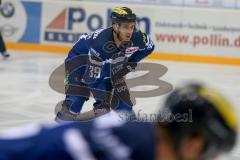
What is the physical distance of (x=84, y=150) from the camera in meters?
1.51

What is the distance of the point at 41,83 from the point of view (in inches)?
364

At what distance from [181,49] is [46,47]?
2.75 m

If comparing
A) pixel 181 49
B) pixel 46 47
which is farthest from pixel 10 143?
pixel 46 47

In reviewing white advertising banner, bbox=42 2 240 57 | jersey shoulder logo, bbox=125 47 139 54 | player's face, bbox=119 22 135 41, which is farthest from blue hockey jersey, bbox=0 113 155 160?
white advertising banner, bbox=42 2 240 57

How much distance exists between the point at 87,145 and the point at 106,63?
3.25 meters

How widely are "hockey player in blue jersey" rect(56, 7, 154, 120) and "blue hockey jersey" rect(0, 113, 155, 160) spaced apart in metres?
3.08

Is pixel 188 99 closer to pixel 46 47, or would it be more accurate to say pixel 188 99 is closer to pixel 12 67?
pixel 12 67

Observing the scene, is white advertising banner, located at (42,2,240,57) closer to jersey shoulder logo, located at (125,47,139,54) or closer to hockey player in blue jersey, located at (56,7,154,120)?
hockey player in blue jersey, located at (56,7,154,120)

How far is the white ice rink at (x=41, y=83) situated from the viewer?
23.3ft

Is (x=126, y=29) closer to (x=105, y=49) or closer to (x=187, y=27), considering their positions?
(x=105, y=49)

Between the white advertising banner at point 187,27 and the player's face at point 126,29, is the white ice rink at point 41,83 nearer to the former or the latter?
the white advertising banner at point 187,27

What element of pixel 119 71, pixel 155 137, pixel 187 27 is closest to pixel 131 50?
pixel 119 71

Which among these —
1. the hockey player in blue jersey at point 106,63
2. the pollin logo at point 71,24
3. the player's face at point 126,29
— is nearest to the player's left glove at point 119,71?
the hockey player in blue jersey at point 106,63

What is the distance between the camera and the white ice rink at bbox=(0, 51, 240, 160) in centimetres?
710
